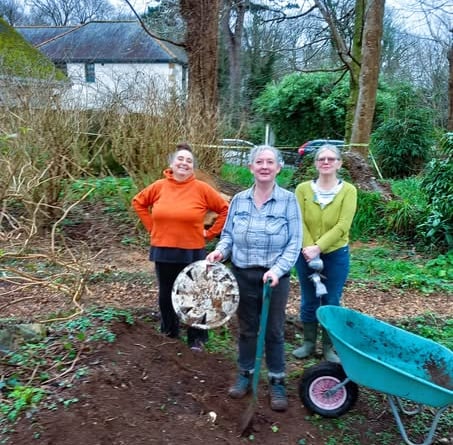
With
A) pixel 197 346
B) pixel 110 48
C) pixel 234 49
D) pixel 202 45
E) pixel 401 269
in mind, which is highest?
pixel 110 48

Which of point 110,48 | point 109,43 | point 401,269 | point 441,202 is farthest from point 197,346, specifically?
point 109,43

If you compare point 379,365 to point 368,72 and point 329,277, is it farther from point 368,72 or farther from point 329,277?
point 368,72

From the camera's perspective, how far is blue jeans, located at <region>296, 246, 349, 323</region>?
359 centimetres

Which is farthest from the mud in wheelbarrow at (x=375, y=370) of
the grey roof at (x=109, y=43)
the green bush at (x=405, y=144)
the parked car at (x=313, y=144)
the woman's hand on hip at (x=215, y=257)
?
the grey roof at (x=109, y=43)

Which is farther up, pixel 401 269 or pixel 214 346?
pixel 214 346

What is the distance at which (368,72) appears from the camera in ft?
34.2

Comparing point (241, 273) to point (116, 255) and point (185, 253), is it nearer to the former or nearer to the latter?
point (185, 253)

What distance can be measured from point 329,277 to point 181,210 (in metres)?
1.14

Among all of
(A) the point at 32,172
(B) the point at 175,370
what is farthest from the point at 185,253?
(A) the point at 32,172

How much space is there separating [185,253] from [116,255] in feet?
10.0

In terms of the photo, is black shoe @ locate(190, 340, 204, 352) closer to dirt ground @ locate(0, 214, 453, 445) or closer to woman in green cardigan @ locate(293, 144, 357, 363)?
dirt ground @ locate(0, 214, 453, 445)

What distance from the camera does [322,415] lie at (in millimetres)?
3082

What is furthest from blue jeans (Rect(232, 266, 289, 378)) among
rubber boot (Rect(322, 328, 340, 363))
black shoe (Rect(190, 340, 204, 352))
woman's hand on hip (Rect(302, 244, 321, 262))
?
rubber boot (Rect(322, 328, 340, 363))

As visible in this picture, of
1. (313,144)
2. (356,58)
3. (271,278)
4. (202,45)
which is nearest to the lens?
(271,278)
